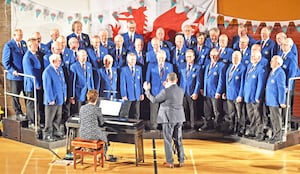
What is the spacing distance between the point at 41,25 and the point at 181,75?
106 inches

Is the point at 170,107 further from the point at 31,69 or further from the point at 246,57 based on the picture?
the point at 31,69

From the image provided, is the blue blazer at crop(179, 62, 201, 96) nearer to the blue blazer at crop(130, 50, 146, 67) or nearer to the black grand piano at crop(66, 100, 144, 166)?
the blue blazer at crop(130, 50, 146, 67)

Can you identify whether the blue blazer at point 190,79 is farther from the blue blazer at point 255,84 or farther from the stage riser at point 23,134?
the stage riser at point 23,134

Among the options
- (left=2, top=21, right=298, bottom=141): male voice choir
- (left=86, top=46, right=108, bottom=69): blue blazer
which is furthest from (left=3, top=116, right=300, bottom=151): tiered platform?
(left=86, top=46, right=108, bottom=69): blue blazer

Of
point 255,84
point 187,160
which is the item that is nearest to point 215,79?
point 255,84

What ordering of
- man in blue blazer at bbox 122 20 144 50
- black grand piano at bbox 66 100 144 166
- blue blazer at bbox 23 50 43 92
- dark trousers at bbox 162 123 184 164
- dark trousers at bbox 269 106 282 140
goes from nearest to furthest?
dark trousers at bbox 162 123 184 164
black grand piano at bbox 66 100 144 166
dark trousers at bbox 269 106 282 140
blue blazer at bbox 23 50 43 92
man in blue blazer at bbox 122 20 144 50

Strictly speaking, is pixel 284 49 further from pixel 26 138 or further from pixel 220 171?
pixel 26 138

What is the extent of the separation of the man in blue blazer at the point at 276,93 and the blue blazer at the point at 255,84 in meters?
0.13

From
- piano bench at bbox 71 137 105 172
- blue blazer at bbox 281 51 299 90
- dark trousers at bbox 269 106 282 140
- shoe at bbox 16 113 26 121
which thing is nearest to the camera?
piano bench at bbox 71 137 105 172

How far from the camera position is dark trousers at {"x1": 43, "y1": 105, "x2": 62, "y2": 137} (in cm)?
901

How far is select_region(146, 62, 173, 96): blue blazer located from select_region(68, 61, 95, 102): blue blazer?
102 cm

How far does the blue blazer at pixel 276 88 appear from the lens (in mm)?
8734

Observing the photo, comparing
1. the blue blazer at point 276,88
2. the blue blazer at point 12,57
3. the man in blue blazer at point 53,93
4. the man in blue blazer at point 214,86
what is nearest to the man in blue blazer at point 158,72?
the man in blue blazer at point 214,86

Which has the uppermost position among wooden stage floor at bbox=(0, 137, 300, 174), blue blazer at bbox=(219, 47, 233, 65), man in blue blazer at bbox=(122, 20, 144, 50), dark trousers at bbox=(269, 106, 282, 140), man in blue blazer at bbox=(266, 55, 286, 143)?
man in blue blazer at bbox=(122, 20, 144, 50)
